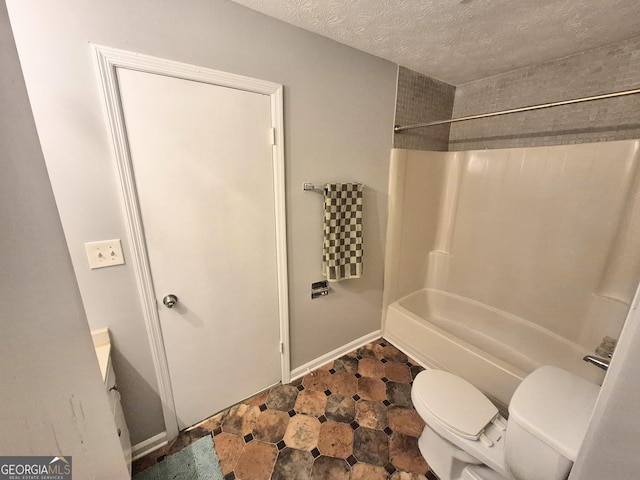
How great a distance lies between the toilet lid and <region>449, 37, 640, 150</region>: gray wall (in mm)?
1828

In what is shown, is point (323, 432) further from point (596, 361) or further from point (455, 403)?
point (596, 361)

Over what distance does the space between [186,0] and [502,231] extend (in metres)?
2.51

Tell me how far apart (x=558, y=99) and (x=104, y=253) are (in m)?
2.93

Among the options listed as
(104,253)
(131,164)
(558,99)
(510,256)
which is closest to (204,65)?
(131,164)

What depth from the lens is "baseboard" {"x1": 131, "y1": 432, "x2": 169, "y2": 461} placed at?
129 cm

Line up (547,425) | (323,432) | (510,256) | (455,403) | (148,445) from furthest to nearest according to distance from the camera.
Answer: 1. (510,256)
2. (323,432)
3. (148,445)
4. (455,403)
5. (547,425)

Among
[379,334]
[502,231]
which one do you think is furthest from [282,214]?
[502,231]

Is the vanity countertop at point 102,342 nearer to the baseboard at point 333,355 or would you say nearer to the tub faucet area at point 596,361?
the baseboard at point 333,355

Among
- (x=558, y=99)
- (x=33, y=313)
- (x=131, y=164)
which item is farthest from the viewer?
(x=558, y=99)

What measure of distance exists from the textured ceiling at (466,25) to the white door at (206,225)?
537mm

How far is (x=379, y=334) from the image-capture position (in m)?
2.27

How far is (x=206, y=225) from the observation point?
1.27 metres

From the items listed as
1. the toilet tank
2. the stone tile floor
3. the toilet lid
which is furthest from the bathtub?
the toilet tank

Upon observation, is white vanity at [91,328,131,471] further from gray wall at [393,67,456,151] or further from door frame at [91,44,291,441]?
gray wall at [393,67,456,151]
